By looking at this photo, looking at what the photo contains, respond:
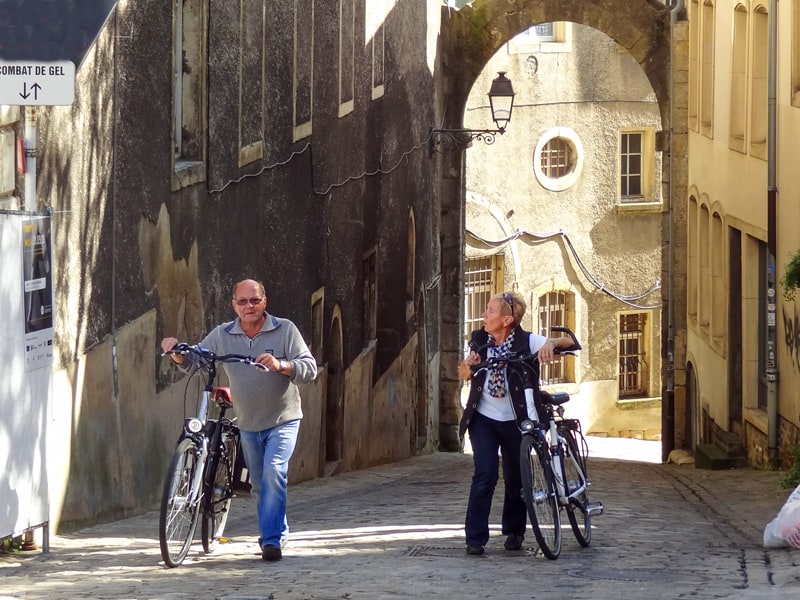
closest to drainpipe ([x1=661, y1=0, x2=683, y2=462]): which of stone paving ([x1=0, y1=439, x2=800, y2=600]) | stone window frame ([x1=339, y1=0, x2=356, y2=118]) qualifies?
stone window frame ([x1=339, y1=0, x2=356, y2=118])

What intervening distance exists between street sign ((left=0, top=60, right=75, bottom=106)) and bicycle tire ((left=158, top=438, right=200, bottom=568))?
5.88ft

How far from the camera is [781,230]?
16.8 m

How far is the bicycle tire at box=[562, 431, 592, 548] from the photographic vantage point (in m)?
8.85

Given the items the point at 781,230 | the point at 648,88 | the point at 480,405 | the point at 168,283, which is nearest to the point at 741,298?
the point at 781,230

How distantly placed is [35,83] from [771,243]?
10.7 m

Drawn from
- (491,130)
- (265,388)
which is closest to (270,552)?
(265,388)

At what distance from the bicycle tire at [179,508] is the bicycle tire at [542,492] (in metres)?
1.68

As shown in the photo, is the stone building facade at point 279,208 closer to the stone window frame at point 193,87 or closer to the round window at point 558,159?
the stone window frame at point 193,87

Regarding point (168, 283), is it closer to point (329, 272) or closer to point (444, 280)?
point (329, 272)

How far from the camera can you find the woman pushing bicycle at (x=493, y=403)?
339 inches

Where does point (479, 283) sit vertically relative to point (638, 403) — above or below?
above

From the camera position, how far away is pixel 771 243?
16891 mm

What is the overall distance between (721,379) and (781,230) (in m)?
4.30

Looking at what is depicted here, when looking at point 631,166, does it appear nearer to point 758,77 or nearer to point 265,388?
point 758,77
